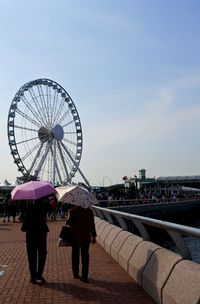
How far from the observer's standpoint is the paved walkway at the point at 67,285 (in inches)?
301

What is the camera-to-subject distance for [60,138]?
55.5 m

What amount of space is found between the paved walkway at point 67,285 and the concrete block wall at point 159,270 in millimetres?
212

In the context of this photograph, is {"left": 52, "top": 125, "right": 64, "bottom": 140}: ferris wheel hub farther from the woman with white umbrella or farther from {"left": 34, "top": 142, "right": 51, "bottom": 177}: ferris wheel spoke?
the woman with white umbrella

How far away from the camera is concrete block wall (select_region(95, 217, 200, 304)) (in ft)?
19.1

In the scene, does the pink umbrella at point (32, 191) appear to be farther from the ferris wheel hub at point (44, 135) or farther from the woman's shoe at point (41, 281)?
the ferris wheel hub at point (44, 135)

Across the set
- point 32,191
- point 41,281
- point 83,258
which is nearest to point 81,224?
point 83,258

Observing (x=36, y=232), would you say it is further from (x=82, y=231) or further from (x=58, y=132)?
(x=58, y=132)

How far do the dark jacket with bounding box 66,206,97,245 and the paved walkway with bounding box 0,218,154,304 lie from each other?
77cm

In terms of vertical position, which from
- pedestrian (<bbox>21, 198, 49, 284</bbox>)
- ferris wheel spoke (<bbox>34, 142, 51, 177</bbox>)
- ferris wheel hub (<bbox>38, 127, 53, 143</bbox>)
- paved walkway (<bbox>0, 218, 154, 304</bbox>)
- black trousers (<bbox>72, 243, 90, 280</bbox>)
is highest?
ferris wheel hub (<bbox>38, 127, 53, 143</bbox>)

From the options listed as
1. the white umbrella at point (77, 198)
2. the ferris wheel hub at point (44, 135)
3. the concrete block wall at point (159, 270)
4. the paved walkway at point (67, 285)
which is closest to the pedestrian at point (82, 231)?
the white umbrella at point (77, 198)

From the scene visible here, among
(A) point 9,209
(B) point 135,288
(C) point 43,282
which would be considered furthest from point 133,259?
(A) point 9,209

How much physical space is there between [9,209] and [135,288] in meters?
21.4

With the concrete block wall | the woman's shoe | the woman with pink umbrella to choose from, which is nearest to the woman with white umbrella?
the woman with pink umbrella

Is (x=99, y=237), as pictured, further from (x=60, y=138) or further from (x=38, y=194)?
(x=60, y=138)
